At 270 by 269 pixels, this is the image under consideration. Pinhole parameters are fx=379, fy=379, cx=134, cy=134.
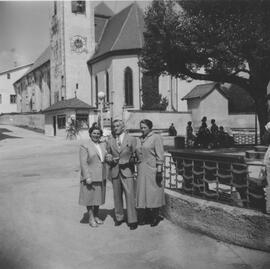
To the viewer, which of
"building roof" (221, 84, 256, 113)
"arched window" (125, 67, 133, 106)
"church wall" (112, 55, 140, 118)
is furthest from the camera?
"building roof" (221, 84, 256, 113)

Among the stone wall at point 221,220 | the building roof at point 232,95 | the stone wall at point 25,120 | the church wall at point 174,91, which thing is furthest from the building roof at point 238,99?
the stone wall at point 221,220

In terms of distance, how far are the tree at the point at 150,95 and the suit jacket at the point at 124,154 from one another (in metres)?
31.2

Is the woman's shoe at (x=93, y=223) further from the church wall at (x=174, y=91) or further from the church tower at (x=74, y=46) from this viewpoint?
the church tower at (x=74, y=46)

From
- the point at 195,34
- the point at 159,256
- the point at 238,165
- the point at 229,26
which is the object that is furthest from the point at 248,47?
the point at 159,256

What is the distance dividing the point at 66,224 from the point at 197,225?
237cm

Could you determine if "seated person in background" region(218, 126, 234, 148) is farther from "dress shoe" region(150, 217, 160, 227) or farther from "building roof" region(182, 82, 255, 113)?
"building roof" region(182, 82, 255, 113)

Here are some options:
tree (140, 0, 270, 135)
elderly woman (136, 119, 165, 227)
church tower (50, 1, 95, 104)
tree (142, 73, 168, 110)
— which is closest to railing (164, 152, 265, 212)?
elderly woman (136, 119, 165, 227)

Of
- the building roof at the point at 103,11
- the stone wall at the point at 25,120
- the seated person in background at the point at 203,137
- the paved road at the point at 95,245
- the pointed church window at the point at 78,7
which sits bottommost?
the paved road at the point at 95,245

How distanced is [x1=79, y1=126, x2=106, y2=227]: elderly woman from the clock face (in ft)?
130

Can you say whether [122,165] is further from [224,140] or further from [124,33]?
[124,33]

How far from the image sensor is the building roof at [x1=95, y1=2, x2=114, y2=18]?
50219mm

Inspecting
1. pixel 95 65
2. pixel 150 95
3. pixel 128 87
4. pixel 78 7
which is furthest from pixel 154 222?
pixel 78 7

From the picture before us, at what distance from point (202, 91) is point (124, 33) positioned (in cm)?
1045

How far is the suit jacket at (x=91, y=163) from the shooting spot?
654cm
